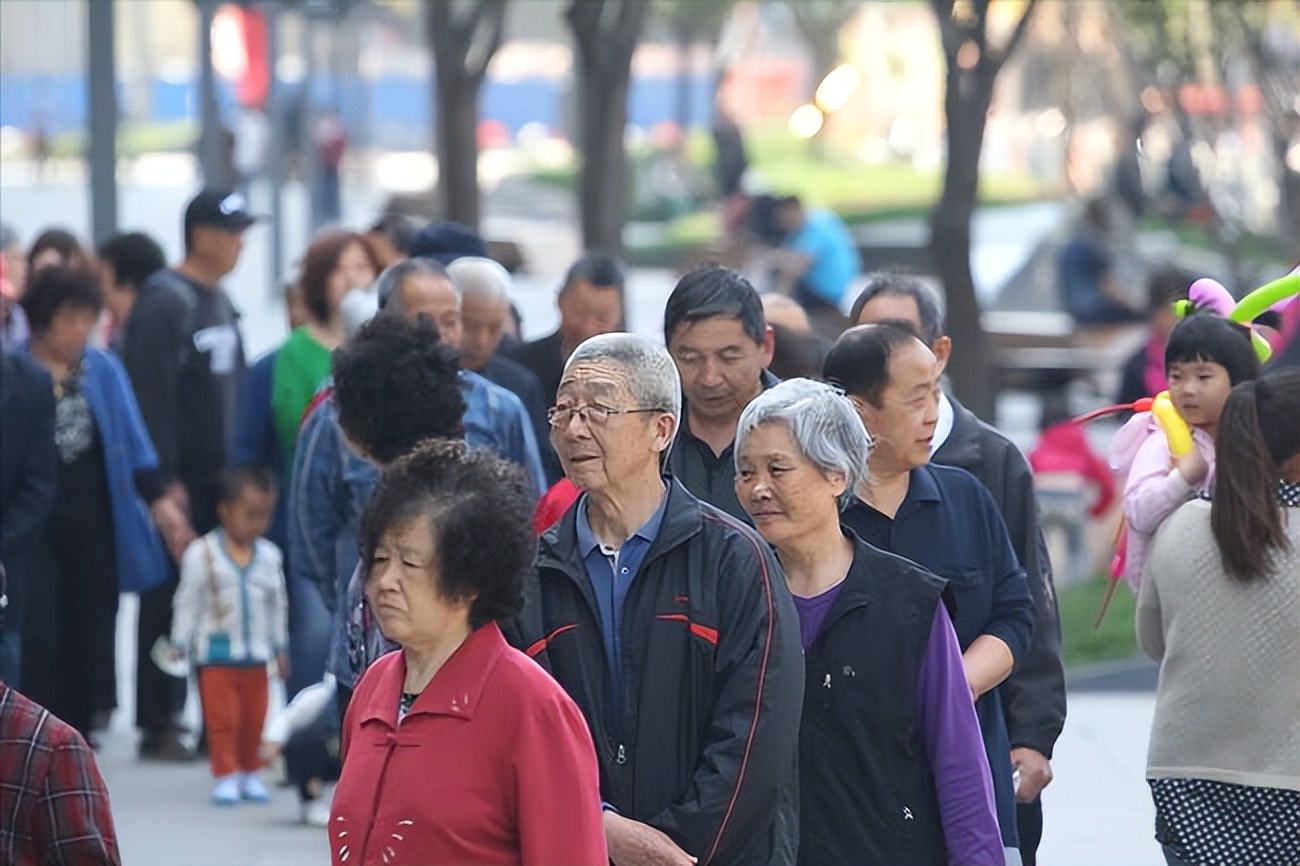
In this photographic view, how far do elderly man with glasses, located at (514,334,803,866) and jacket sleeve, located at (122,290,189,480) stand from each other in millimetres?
5089

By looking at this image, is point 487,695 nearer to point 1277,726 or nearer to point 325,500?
point 1277,726

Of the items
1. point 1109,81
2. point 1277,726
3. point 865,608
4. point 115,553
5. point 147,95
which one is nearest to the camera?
point 865,608

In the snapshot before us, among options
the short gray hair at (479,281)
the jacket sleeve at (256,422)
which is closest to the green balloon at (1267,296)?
the short gray hair at (479,281)

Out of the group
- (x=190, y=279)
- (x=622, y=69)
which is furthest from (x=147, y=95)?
(x=190, y=279)

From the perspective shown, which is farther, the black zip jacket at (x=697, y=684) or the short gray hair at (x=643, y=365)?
the short gray hair at (x=643, y=365)

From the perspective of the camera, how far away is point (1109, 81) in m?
32.9

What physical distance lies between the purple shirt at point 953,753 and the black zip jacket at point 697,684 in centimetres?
29


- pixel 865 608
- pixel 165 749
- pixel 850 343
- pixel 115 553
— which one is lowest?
pixel 165 749

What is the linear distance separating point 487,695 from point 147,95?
51.2 m

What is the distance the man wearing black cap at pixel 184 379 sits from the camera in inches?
367

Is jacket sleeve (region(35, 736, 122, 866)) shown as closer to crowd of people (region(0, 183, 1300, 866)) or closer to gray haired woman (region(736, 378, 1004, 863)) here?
crowd of people (region(0, 183, 1300, 866))

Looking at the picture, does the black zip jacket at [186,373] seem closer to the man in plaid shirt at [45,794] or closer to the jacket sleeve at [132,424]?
the jacket sleeve at [132,424]

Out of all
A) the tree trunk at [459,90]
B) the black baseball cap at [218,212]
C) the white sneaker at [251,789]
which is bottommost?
the white sneaker at [251,789]

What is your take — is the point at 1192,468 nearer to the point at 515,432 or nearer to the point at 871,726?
the point at 871,726
